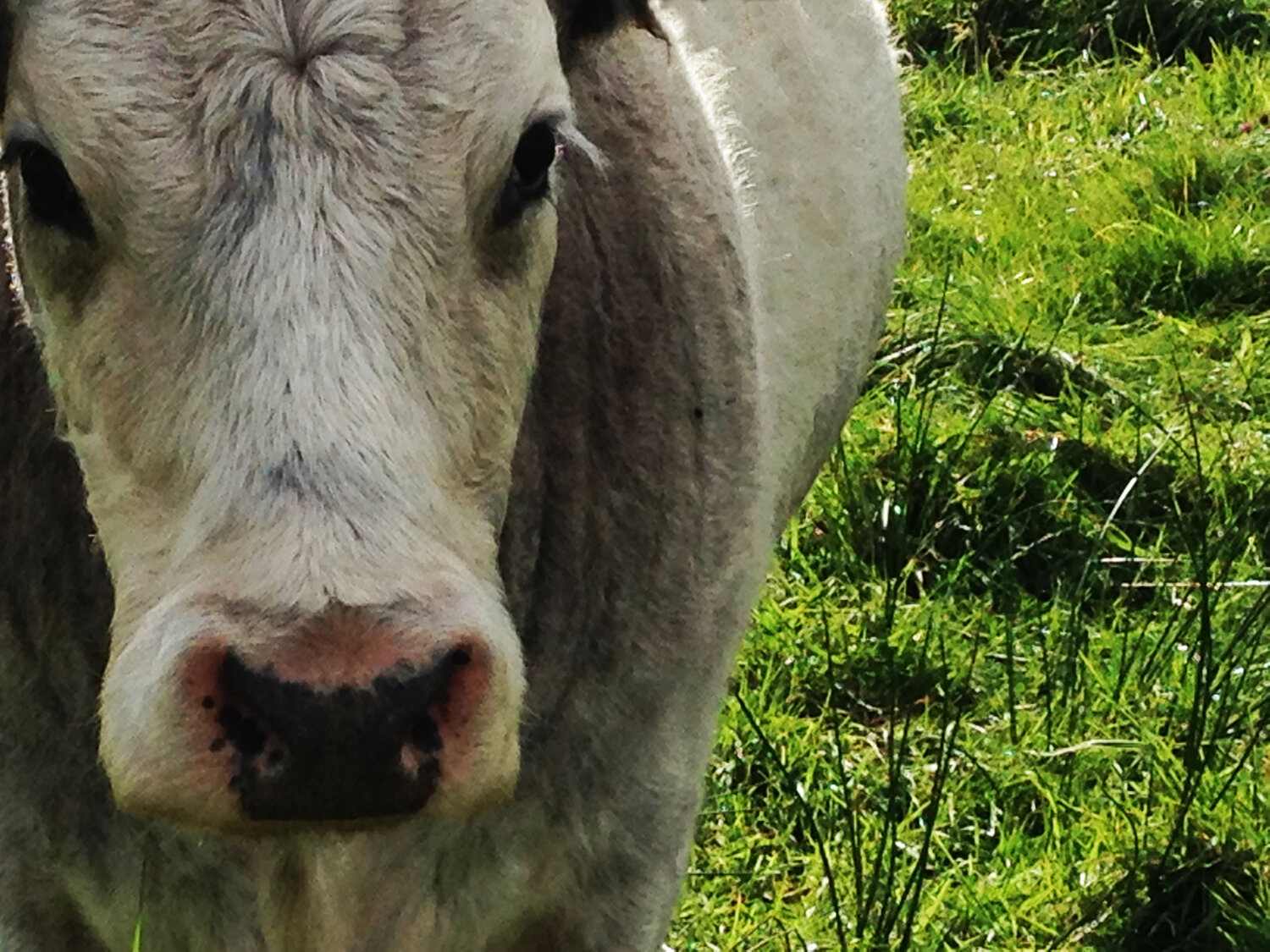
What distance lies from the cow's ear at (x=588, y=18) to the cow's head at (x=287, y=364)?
10.9 inches

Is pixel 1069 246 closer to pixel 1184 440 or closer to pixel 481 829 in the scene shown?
pixel 1184 440

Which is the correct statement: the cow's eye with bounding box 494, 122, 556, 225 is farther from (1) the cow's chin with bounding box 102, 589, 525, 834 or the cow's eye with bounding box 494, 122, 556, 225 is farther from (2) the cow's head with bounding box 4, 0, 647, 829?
(1) the cow's chin with bounding box 102, 589, 525, 834

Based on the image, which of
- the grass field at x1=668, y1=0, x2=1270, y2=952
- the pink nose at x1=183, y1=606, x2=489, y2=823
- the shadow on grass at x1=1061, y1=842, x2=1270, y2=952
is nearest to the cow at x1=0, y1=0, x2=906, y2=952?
the pink nose at x1=183, y1=606, x2=489, y2=823

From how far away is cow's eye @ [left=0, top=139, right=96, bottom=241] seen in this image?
2113 mm

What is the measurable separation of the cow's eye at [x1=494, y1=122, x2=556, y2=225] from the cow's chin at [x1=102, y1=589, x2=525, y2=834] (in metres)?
0.46

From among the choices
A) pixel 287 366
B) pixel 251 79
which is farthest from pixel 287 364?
pixel 251 79

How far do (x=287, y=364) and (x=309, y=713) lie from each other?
1.10 ft

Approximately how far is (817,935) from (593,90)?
1577 millimetres

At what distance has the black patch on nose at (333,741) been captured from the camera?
1871mm

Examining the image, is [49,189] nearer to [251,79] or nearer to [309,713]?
[251,79]

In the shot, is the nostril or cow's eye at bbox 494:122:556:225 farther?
cow's eye at bbox 494:122:556:225

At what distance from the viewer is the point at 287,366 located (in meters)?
1.96

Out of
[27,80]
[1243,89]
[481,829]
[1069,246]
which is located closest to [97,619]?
[481,829]

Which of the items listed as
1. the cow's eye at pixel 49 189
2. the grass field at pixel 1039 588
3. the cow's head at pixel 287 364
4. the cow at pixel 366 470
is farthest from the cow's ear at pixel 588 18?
the grass field at pixel 1039 588
